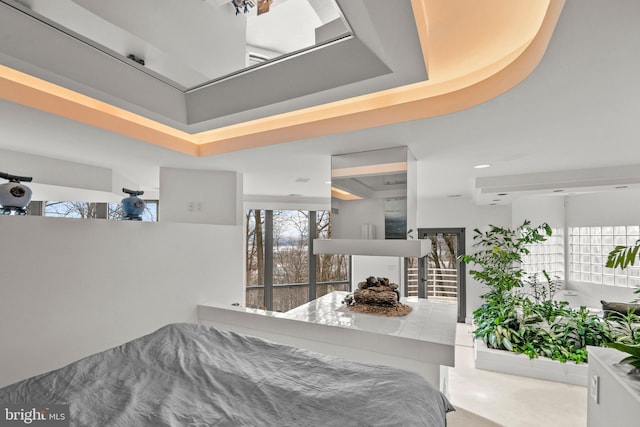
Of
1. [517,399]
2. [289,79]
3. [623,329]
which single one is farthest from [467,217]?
[289,79]

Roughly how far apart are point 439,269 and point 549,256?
2069 millimetres

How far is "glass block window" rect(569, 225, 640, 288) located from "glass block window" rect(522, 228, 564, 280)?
16 cm

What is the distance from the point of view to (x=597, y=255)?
5527 mm

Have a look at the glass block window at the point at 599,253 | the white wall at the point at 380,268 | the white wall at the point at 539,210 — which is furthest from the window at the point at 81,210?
the glass block window at the point at 599,253

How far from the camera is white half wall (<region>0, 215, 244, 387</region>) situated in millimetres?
1884

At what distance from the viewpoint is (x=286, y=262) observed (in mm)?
6664

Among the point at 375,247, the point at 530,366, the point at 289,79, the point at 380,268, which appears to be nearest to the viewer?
the point at 289,79

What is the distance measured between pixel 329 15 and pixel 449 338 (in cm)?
217

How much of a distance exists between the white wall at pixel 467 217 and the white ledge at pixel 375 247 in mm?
4033

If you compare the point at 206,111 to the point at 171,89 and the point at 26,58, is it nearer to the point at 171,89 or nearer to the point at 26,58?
the point at 171,89

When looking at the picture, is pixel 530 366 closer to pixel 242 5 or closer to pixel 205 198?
pixel 205 198

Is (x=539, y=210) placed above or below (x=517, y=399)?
above

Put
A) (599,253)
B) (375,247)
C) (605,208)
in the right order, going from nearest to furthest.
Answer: (375,247), (605,208), (599,253)

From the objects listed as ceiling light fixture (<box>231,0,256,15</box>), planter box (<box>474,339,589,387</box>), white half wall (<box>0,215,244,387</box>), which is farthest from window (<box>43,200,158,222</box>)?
planter box (<box>474,339,589,387</box>)
